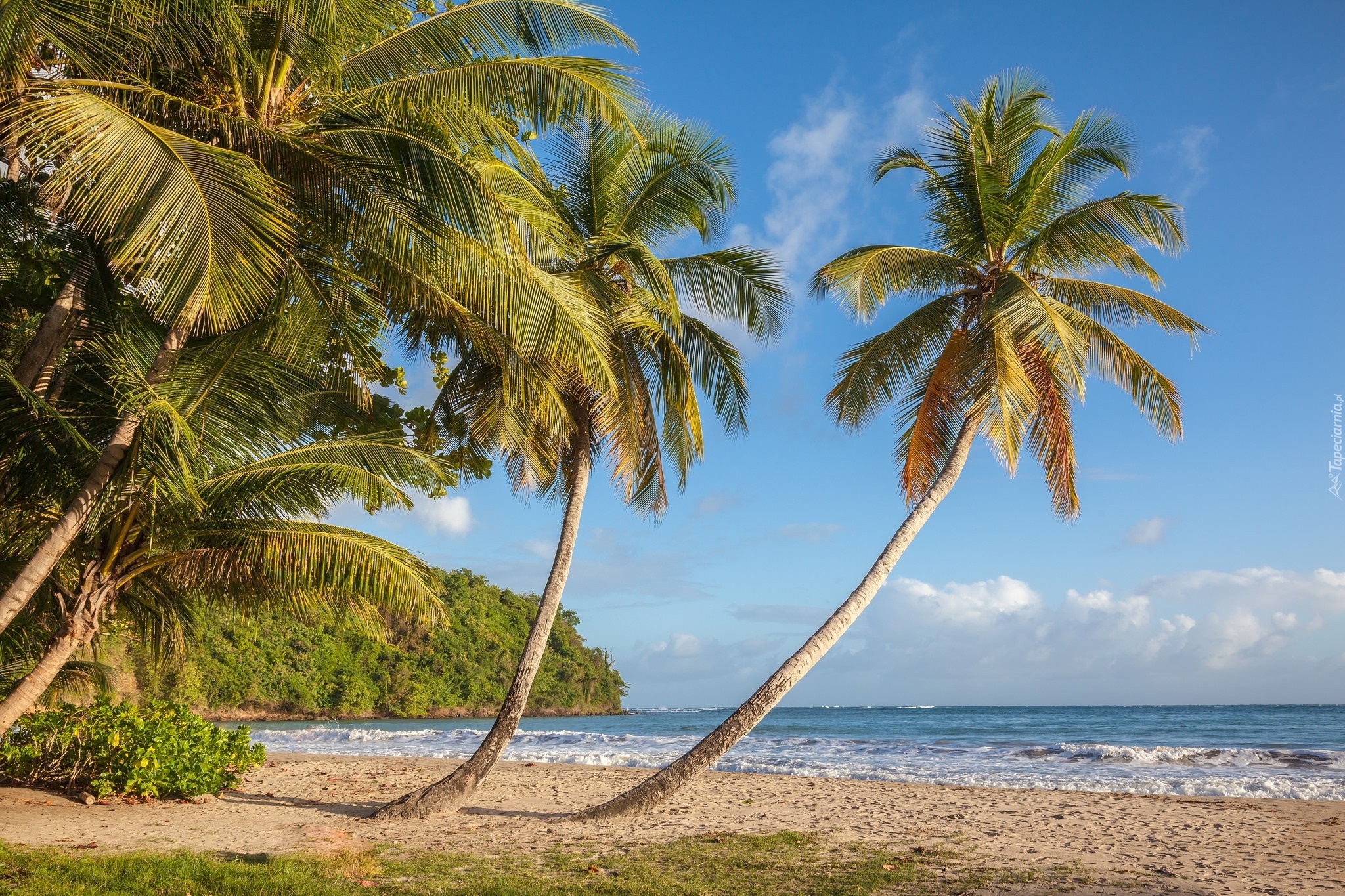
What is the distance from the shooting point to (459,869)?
21.5 feet

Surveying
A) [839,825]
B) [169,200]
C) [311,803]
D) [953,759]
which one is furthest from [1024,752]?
[169,200]

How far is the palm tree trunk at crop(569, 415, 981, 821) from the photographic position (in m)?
8.66

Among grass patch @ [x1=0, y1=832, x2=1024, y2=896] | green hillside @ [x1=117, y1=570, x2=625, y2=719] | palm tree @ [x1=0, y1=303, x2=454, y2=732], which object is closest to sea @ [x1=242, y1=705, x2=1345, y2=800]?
green hillside @ [x1=117, y1=570, x2=625, y2=719]

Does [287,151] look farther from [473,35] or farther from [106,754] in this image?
[106,754]

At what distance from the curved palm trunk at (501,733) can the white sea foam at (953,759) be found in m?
8.71

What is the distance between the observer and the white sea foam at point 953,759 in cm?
1396

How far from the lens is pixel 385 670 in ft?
161

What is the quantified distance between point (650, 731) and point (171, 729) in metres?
34.0

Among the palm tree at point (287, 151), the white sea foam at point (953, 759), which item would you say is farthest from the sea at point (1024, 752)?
the palm tree at point (287, 151)

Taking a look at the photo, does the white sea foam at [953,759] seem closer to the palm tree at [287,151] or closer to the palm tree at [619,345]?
the palm tree at [619,345]

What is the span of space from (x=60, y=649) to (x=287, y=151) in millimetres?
4442

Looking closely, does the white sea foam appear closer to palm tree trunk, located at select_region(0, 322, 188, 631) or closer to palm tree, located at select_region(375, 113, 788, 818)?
palm tree, located at select_region(375, 113, 788, 818)

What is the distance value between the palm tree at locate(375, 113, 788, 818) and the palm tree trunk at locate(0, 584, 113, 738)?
3509 millimetres

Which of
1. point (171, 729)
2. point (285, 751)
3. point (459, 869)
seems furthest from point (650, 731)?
point (459, 869)
